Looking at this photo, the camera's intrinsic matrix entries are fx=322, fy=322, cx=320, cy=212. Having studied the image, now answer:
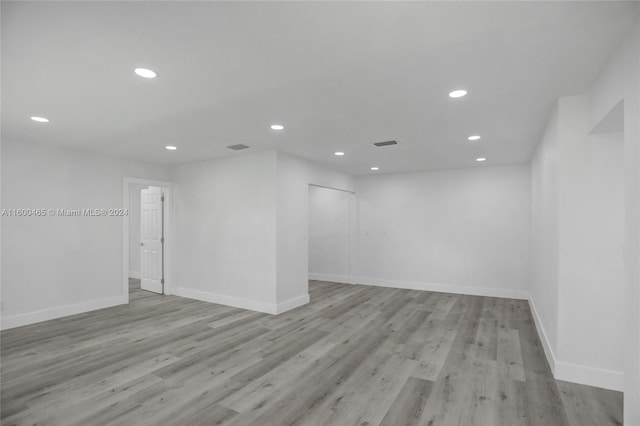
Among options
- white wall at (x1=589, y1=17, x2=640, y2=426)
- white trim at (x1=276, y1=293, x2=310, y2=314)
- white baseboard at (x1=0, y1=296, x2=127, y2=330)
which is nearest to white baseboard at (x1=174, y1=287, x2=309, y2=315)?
white trim at (x1=276, y1=293, x2=310, y2=314)

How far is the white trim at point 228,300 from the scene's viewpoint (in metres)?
5.07

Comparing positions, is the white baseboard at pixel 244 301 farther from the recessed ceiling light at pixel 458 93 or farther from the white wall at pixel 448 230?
the recessed ceiling light at pixel 458 93

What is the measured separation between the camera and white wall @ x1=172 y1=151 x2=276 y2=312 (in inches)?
201

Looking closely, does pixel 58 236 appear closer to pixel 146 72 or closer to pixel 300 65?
pixel 146 72

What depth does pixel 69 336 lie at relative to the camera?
4039mm

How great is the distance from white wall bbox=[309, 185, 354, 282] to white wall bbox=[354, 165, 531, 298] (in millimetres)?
318

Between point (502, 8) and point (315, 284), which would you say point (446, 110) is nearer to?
point (502, 8)

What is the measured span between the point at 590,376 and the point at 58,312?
6.54 metres

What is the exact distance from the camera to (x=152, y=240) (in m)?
6.64

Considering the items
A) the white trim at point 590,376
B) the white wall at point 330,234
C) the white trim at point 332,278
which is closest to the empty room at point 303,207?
the white trim at point 590,376

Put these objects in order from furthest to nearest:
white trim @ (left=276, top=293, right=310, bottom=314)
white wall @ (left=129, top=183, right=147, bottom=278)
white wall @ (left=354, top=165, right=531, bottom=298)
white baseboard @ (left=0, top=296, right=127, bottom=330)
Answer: white wall @ (left=129, top=183, right=147, bottom=278) → white wall @ (left=354, top=165, right=531, bottom=298) → white trim @ (left=276, top=293, right=310, bottom=314) → white baseboard @ (left=0, top=296, right=127, bottom=330)

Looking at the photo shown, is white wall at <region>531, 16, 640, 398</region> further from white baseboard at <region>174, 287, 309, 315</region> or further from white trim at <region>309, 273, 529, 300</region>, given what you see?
white baseboard at <region>174, 287, 309, 315</region>

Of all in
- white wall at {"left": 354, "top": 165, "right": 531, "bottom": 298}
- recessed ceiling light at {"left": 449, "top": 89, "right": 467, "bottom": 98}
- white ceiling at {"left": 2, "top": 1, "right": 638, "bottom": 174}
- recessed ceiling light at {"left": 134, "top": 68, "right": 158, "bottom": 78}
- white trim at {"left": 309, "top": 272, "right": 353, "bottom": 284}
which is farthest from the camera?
white trim at {"left": 309, "top": 272, "right": 353, "bottom": 284}

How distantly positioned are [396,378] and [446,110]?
2.57 m
